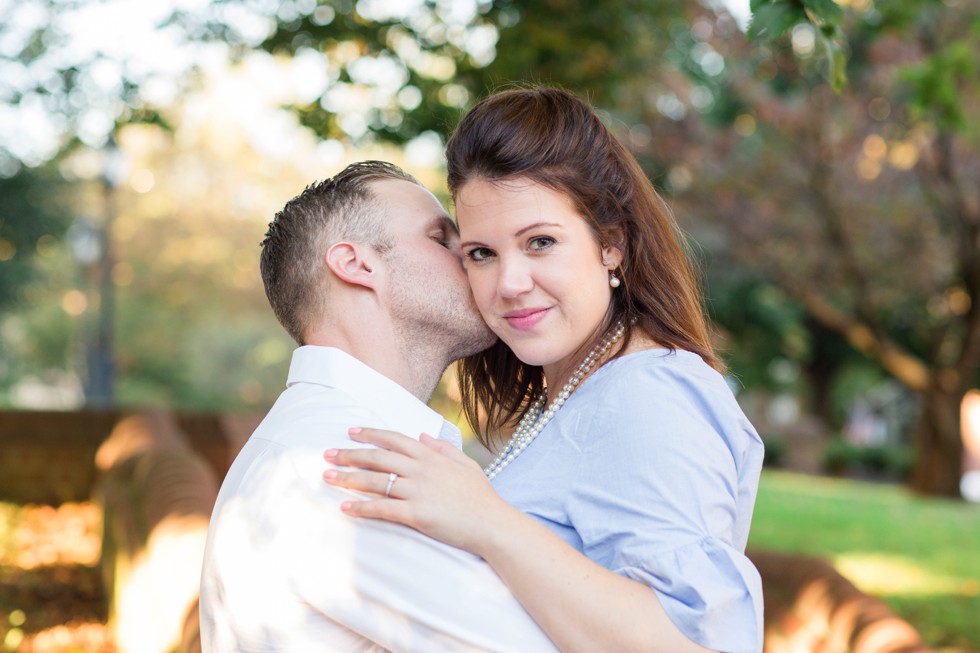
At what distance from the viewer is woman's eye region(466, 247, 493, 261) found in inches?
102

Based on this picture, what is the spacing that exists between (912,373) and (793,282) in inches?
105

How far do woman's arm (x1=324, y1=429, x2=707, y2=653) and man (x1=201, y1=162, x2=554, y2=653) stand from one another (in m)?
0.05

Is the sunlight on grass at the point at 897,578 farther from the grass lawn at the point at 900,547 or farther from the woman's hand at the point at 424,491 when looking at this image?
the woman's hand at the point at 424,491

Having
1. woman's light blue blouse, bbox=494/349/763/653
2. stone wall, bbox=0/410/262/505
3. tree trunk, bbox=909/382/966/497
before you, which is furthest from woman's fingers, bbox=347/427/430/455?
tree trunk, bbox=909/382/966/497

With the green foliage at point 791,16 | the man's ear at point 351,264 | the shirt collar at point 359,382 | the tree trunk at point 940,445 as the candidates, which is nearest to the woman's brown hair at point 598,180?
the man's ear at point 351,264

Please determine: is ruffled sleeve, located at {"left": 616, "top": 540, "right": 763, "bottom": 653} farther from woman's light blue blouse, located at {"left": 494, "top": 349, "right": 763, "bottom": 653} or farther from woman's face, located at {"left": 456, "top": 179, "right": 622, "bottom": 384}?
woman's face, located at {"left": 456, "top": 179, "right": 622, "bottom": 384}

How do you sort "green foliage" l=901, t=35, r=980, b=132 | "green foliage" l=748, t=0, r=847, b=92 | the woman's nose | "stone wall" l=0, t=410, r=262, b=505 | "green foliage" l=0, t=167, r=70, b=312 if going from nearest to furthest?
the woman's nose → "green foliage" l=748, t=0, r=847, b=92 → "green foliage" l=901, t=35, r=980, b=132 → "stone wall" l=0, t=410, r=262, b=505 → "green foliage" l=0, t=167, r=70, b=312

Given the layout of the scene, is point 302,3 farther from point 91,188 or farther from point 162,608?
point 91,188

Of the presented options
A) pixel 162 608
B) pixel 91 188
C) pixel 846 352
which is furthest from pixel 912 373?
pixel 91 188

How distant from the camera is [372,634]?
83.2 inches

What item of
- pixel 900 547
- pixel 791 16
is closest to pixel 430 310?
pixel 791 16

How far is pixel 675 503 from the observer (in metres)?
2.04

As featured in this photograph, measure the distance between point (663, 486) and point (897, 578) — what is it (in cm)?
817

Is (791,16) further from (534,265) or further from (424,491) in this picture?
(424,491)
